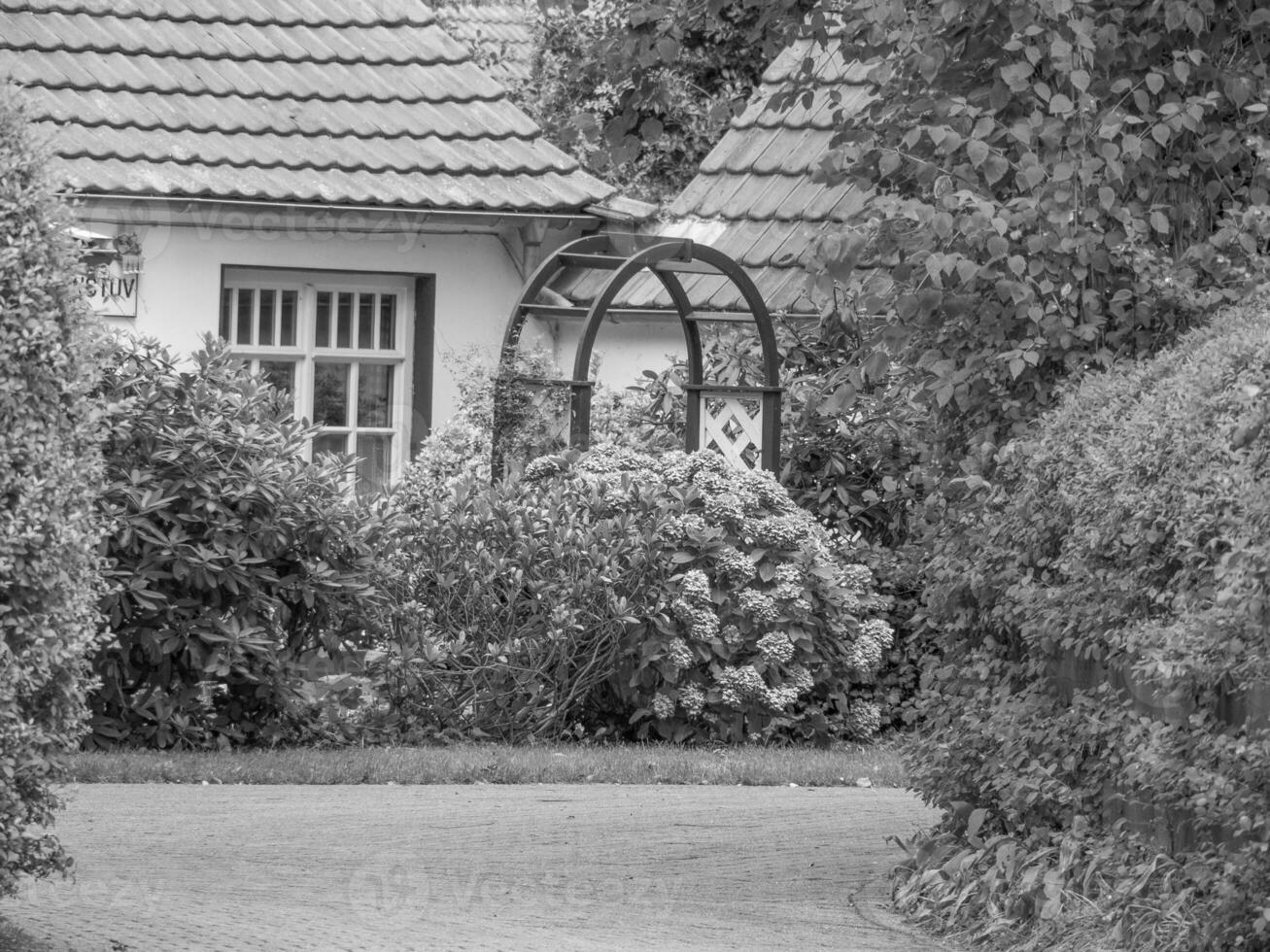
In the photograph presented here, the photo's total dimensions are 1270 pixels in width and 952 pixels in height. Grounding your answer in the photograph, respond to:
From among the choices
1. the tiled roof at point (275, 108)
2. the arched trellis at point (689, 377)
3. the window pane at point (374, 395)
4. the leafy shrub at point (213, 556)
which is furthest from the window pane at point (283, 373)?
the leafy shrub at point (213, 556)

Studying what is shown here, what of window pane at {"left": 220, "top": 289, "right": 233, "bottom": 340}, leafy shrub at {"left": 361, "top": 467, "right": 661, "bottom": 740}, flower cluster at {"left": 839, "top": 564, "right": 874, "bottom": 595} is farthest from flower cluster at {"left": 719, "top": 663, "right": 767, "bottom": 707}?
window pane at {"left": 220, "top": 289, "right": 233, "bottom": 340}

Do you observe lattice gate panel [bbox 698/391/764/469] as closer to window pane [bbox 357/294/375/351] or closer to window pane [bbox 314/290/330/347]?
window pane [bbox 357/294/375/351]

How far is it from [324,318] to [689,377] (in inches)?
120

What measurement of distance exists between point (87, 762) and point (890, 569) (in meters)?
5.11

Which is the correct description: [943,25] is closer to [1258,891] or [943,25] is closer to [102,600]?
[1258,891]

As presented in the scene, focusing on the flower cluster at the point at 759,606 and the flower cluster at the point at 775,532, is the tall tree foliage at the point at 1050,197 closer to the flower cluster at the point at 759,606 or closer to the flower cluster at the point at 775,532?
the flower cluster at the point at 759,606

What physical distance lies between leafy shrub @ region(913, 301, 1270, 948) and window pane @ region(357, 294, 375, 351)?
785 cm

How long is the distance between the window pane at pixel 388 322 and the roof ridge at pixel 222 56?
6.57 ft

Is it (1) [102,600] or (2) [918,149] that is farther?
(1) [102,600]

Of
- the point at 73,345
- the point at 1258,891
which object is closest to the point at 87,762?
the point at 73,345

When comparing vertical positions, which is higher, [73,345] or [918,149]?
[918,149]

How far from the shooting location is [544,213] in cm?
1364

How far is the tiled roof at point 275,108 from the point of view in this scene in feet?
43.0

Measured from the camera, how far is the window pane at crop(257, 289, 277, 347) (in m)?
13.6
